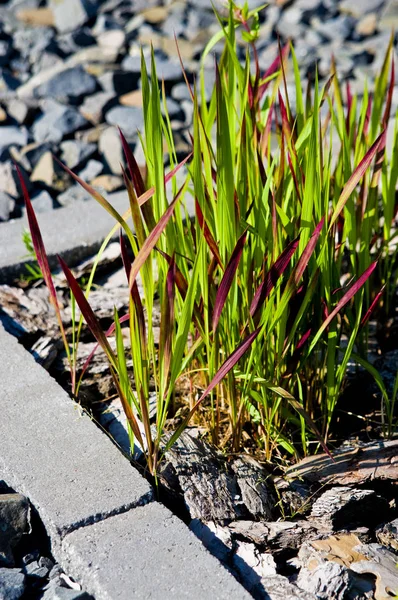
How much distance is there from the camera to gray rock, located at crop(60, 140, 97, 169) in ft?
11.4

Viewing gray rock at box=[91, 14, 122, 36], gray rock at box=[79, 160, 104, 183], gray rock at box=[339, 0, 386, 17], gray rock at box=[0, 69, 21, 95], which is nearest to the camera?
gray rock at box=[79, 160, 104, 183]

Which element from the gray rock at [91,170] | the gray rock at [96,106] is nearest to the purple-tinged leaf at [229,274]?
the gray rock at [91,170]

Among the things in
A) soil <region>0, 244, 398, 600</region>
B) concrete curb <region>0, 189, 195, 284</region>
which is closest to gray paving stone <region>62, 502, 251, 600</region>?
soil <region>0, 244, 398, 600</region>

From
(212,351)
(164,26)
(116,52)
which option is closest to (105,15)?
(164,26)

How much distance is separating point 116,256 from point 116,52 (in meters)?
2.80

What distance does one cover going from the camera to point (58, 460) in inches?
58.9

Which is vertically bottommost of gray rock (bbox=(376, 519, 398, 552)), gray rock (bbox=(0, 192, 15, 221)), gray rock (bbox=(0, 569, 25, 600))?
gray rock (bbox=(376, 519, 398, 552))

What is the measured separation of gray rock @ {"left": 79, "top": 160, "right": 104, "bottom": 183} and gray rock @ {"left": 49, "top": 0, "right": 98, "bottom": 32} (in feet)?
7.51

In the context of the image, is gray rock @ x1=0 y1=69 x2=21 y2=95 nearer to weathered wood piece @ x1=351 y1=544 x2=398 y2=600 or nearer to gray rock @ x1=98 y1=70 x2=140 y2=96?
gray rock @ x1=98 y1=70 x2=140 y2=96

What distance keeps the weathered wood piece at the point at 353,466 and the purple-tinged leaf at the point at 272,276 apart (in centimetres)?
41

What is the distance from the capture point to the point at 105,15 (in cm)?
544

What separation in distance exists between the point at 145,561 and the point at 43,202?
213 centimetres

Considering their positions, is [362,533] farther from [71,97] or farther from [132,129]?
[71,97]

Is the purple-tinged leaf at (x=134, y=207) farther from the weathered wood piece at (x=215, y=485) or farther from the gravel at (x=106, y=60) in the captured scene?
the gravel at (x=106, y=60)
